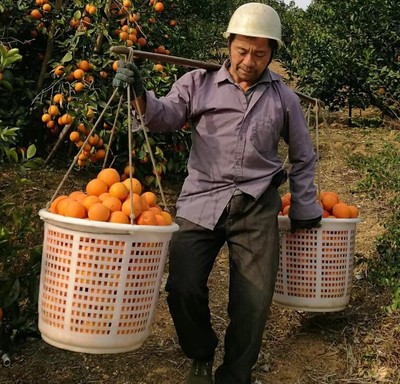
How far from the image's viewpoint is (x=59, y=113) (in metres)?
4.44

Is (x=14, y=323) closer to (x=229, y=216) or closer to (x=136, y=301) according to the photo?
(x=136, y=301)

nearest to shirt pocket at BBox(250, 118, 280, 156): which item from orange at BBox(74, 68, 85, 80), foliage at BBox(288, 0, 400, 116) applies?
orange at BBox(74, 68, 85, 80)

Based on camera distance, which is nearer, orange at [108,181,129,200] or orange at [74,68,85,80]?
orange at [108,181,129,200]

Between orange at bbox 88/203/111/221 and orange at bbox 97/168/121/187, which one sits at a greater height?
orange at bbox 97/168/121/187

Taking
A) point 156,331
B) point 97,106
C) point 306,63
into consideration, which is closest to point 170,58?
point 156,331

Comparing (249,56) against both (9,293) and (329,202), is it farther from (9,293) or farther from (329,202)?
(9,293)

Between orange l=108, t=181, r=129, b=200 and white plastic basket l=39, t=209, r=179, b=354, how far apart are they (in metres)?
0.21

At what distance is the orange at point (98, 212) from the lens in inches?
81.9

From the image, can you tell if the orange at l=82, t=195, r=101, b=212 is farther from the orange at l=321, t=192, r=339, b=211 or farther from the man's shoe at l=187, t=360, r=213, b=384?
the orange at l=321, t=192, r=339, b=211

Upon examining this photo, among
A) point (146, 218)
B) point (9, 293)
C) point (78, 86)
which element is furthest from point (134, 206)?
point (78, 86)

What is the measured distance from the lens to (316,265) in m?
2.89

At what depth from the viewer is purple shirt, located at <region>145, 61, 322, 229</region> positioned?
2.50 metres

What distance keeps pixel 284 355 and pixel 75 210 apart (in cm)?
145

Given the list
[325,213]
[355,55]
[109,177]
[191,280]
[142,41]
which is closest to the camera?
[109,177]
